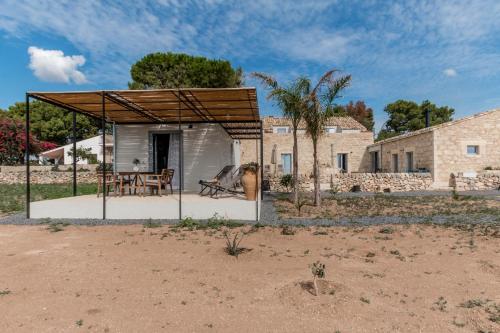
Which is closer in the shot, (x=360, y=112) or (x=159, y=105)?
(x=159, y=105)

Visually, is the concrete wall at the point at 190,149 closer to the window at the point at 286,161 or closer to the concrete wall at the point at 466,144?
the concrete wall at the point at 466,144

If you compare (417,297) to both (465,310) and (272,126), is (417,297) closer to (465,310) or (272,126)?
(465,310)

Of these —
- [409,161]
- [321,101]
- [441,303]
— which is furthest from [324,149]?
[441,303]

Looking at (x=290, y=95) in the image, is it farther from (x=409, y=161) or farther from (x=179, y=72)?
(x=179, y=72)

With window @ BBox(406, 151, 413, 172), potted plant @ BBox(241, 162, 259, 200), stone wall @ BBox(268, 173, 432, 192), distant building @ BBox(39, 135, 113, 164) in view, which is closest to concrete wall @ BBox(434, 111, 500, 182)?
stone wall @ BBox(268, 173, 432, 192)

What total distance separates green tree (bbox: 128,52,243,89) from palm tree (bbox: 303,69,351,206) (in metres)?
15.1

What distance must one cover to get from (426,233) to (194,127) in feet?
26.3

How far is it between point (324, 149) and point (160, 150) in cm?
1507

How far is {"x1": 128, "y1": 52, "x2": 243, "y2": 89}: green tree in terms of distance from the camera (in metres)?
23.9

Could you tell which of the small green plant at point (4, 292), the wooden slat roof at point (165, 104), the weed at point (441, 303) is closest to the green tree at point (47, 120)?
the wooden slat roof at point (165, 104)

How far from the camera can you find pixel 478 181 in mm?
15766

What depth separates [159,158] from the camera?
1195 centimetres

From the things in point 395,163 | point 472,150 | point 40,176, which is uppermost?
point 472,150

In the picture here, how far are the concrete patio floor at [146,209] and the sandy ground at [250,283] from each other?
1.63 metres
